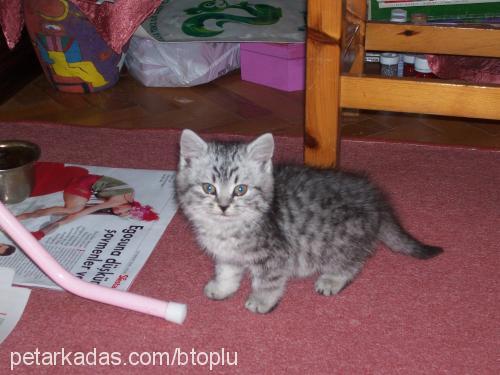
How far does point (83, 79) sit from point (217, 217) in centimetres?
137

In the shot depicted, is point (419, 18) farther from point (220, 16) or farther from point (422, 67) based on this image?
point (220, 16)

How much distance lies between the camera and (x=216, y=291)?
1.34 meters

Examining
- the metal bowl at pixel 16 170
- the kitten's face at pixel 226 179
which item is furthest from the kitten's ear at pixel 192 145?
the metal bowl at pixel 16 170

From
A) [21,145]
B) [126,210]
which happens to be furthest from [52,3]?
[126,210]

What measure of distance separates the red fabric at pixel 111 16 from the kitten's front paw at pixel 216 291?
1.14m

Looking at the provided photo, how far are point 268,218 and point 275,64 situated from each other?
4.15ft

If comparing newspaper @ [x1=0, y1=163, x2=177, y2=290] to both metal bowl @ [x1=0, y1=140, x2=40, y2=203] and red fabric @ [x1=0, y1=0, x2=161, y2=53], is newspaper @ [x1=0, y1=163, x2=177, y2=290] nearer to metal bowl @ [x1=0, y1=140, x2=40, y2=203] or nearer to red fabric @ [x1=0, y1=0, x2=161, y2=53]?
metal bowl @ [x1=0, y1=140, x2=40, y2=203]

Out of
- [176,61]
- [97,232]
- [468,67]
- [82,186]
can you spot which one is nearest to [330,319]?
[97,232]

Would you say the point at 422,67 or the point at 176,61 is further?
the point at 176,61

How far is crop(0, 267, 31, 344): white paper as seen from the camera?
49.4 inches

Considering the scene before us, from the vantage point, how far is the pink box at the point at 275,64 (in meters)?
2.36

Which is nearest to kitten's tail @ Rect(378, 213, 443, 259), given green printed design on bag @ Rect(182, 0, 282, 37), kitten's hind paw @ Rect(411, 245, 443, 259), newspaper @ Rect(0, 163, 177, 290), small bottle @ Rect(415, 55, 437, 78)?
kitten's hind paw @ Rect(411, 245, 443, 259)

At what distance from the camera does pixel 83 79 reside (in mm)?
2418

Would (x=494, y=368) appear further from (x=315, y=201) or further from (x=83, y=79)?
(x=83, y=79)
